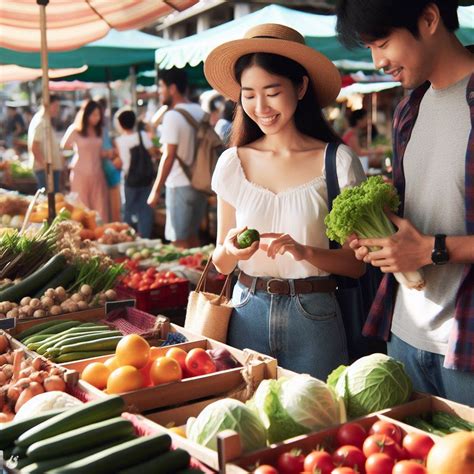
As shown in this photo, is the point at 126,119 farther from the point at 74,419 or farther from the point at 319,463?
the point at 319,463

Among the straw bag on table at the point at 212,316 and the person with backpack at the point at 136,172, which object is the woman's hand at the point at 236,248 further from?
the person with backpack at the point at 136,172

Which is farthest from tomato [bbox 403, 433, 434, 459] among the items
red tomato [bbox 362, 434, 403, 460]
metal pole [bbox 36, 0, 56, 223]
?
metal pole [bbox 36, 0, 56, 223]

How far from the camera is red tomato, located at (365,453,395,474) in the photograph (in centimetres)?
175

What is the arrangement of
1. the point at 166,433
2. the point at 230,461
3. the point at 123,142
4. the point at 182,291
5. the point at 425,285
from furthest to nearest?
the point at 123,142 < the point at 182,291 < the point at 425,285 < the point at 166,433 < the point at 230,461

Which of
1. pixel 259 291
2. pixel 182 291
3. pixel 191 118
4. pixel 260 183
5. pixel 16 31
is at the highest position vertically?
pixel 16 31

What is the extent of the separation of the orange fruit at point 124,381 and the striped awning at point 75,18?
11.5ft

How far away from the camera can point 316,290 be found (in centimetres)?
289

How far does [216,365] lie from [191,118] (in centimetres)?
530

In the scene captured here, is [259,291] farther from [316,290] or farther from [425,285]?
[425,285]

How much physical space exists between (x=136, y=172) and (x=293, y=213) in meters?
7.19

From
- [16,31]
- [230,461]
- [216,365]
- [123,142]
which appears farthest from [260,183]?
[123,142]

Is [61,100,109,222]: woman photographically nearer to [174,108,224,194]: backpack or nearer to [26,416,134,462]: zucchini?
[174,108,224,194]: backpack

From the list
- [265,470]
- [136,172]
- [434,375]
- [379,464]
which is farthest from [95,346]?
[136,172]

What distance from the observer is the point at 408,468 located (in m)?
1.70
